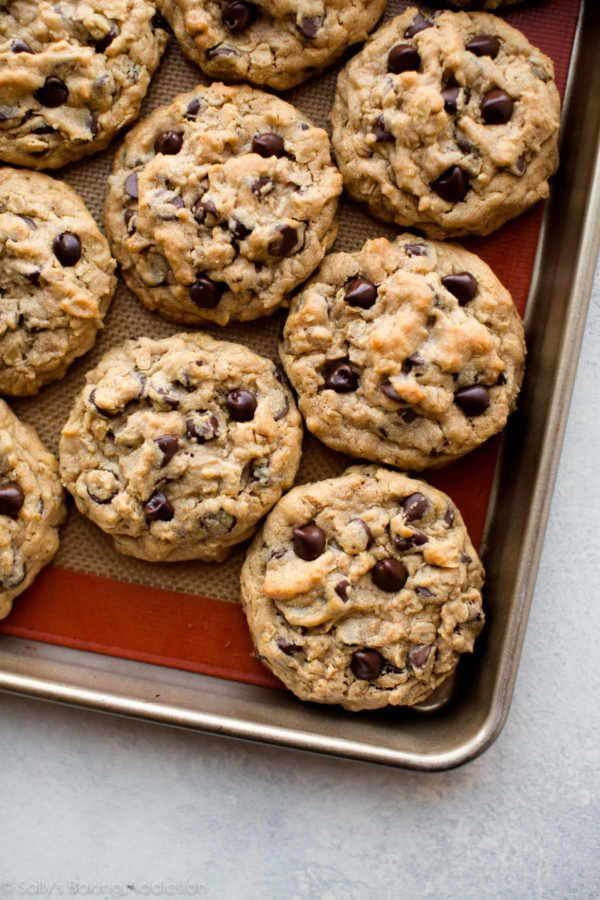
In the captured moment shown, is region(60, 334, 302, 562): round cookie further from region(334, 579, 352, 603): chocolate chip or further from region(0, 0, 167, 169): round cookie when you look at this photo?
region(0, 0, 167, 169): round cookie

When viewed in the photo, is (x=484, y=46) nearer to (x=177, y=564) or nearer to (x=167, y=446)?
(x=167, y=446)

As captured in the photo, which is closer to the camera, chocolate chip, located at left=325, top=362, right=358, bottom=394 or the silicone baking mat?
chocolate chip, located at left=325, top=362, right=358, bottom=394

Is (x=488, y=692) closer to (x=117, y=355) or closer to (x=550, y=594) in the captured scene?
(x=550, y=594)

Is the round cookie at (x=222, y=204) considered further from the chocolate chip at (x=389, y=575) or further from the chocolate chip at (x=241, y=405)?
the chocolate chip at (x=389, y=575)

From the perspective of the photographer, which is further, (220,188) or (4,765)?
(4,765)

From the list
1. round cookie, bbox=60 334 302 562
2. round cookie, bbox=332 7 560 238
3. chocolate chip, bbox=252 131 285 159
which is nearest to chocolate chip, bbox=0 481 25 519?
round cookie, bbox=60 334 302 562

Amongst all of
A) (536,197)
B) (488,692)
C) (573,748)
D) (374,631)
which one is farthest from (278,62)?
(573,748)

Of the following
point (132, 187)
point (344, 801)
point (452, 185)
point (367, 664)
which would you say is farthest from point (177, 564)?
point (452, 185)
